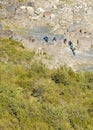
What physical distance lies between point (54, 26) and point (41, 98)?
27834 mm

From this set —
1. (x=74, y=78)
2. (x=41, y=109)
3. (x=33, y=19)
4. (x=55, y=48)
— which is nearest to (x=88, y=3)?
(x=33, y=19)

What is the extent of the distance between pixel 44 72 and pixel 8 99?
640cm

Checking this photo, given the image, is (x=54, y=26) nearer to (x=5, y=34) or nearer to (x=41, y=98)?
(x=5, y=34)

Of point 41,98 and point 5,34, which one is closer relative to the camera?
point 41,98

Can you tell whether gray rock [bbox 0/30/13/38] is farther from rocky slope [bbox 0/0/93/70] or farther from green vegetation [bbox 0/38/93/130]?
green vegetation [bbox 0/38/93/130]

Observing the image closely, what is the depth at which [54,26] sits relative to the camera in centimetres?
4375

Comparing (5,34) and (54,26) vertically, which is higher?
(5,34)

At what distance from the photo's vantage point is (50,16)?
48.0 meters

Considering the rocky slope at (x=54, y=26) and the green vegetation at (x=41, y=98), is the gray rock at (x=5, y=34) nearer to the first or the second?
the rocky slope at (x=54, y=26)

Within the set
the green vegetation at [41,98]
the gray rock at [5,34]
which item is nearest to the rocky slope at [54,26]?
Answer: the gray rock at [5,34]

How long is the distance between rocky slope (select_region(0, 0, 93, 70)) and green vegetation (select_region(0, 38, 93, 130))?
4.40m

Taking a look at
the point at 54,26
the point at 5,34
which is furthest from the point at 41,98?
the point at 54,26

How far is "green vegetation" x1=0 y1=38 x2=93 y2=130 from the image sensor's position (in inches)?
546

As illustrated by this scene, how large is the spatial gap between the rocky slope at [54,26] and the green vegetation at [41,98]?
4.40 meters
